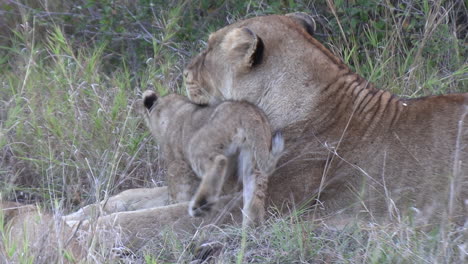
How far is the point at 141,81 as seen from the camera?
605 centimetres

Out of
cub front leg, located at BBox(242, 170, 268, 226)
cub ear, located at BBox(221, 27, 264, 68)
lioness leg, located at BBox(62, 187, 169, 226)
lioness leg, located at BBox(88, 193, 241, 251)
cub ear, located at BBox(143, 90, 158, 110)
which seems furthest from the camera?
cub ear, located at BBox(143, 90, 158, 110)

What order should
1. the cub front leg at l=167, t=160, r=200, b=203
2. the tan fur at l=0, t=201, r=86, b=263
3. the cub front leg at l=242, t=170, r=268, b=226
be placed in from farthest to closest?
1. the cub front leg at l=167, t=160, r=200, b=203
2. the cub front leg at l=242, t=170, r=268, b=226
3. the tan fur at l=0, t=201, r=86, b=263

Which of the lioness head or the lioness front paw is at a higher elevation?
the lioness head

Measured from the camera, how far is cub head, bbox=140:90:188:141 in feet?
15.9

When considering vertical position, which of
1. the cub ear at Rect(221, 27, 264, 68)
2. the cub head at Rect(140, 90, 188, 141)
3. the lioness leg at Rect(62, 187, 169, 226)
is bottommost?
the lioness leg at Rect(62, 187, 169, 226)

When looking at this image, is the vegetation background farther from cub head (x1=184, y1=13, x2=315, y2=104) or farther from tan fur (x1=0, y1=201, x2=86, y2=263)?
cub head (x1=184, y1=13, x2=315, y2=104)

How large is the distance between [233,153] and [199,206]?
285 millimetres

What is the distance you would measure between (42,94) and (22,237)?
7.13 feet

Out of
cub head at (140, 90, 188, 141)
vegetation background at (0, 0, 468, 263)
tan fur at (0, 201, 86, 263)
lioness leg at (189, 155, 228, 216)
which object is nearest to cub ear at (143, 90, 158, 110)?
cub head at (140, 90, 188, 141)

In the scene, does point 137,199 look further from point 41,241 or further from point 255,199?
point 41,241

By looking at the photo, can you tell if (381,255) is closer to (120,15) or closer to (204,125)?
(204,125)

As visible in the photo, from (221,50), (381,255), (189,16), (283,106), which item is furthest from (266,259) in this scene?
(189,16)

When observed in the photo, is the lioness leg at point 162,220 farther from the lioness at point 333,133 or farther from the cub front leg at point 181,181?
the cub front leg at point 181,181

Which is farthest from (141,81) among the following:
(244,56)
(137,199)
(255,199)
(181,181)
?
(255,199)
